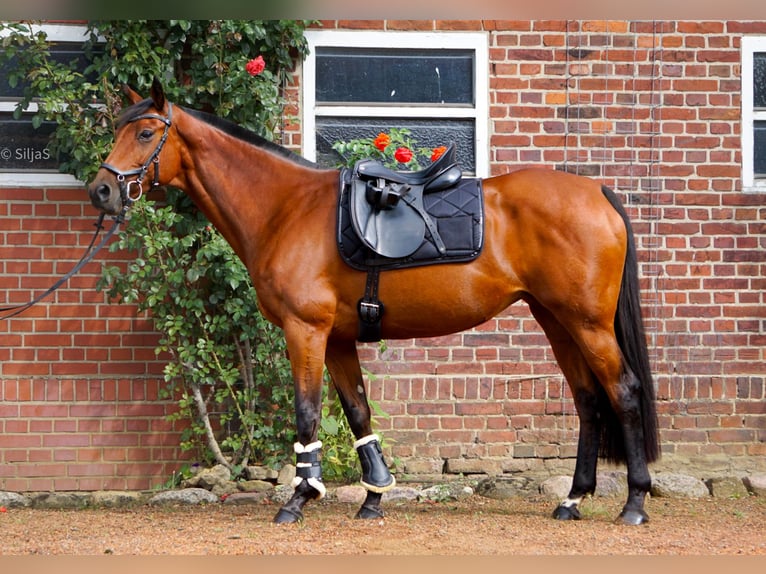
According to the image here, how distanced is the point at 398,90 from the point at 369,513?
3.02 meters

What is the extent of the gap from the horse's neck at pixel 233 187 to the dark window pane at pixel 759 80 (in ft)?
11.7

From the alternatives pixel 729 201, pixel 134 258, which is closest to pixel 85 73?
pixel 134 258

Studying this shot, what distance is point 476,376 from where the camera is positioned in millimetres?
6797

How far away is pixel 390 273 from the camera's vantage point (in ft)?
17.3

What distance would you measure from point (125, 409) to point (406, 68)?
10.1ft

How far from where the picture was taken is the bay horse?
522 cm

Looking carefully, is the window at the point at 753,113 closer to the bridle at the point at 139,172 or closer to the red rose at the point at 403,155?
the red rose at the point at 403,155

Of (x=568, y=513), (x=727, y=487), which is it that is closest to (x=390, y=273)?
(x=568, y=513)

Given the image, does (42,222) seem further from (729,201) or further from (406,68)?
(729,201)

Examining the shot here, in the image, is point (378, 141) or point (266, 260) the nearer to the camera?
point (266, 260)

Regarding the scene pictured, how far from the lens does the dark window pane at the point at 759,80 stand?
23.0 ft

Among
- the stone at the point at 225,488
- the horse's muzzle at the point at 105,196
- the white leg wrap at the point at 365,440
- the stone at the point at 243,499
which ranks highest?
the horse's muzzle at the point at 105,196

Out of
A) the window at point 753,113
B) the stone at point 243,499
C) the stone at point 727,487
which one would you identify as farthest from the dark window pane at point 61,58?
the stone at point 727,487

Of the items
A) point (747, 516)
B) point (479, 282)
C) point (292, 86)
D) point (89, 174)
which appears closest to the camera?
point (479, 282)
